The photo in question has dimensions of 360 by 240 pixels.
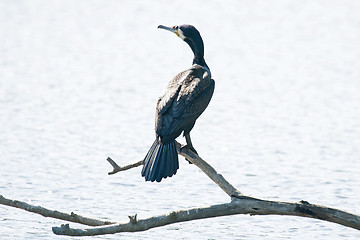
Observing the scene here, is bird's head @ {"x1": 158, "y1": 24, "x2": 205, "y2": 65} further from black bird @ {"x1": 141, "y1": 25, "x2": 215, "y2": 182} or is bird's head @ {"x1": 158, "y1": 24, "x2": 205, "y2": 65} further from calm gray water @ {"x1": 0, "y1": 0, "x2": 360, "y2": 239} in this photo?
calm gray water @ {"x1": 0, "y1": 0, "x2": 360, "y2": 239}

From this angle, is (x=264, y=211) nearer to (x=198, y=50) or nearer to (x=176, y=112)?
(x=176, y=112)

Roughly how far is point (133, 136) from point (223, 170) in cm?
171

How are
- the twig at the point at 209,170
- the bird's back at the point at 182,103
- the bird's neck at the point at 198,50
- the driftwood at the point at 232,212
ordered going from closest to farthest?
the driftwood at the point at 232,212
the twig at the point at 209,170
the bird's back at the point at 182,103
the bird's neck at the point at 198,50

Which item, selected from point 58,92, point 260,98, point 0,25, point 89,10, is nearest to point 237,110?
point 260,98

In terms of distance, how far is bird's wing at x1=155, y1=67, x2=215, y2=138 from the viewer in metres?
6.19

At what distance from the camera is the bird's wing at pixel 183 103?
20.3 ft

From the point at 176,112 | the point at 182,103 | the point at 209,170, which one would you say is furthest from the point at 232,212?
the point at 182,103

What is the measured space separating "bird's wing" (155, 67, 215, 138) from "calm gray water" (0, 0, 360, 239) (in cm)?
123

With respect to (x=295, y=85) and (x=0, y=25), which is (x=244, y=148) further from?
(x=0, y=25)

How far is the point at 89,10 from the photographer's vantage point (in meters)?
20.7

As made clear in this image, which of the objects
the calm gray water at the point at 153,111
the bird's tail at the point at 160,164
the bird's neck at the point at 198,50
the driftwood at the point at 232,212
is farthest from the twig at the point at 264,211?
the bird's neck at the point at 198,50

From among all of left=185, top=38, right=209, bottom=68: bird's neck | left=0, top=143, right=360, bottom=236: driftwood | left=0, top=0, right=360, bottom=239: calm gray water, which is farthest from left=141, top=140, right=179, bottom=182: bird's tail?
left=185, top=38, right=209, bottom=68: bird's neck

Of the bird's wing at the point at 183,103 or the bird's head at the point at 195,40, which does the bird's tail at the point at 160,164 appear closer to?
the bird's wing at the point at 183,103

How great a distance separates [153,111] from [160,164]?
19.7 feet
